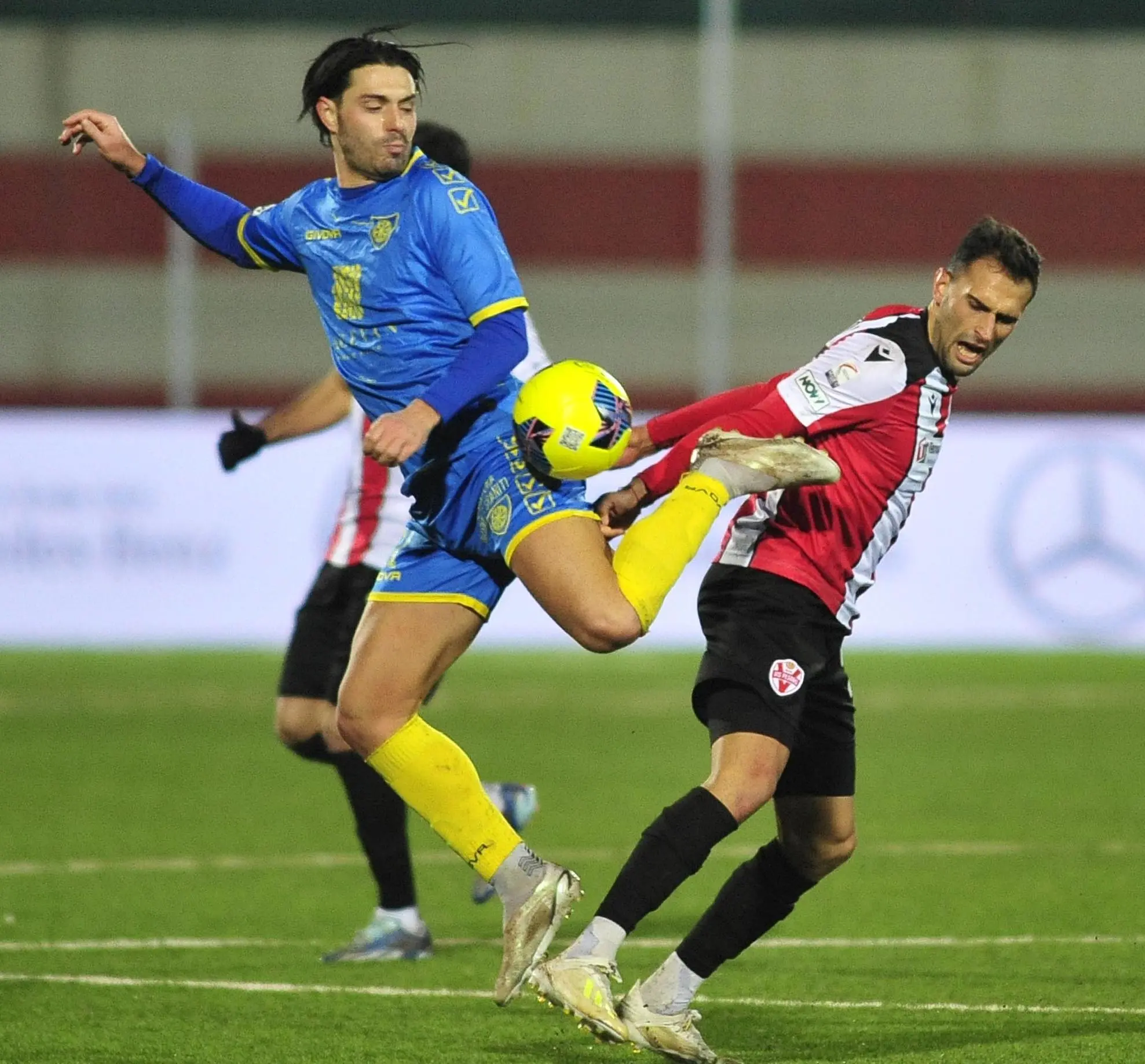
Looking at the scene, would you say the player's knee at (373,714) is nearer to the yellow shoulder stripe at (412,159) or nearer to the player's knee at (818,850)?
the player's knee at (818,850)

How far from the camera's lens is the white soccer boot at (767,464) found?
5070 mm

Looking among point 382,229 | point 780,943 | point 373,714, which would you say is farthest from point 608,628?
point 780,943

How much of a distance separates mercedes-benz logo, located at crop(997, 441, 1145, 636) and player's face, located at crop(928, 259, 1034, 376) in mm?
9401

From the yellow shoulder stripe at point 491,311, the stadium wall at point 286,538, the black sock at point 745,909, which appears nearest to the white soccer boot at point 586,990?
the black sock at point 745,909

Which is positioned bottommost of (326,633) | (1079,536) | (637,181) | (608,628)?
(1079,536)

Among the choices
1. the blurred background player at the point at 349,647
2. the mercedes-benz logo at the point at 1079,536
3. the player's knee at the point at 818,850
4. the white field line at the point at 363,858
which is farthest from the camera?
the mercedes-benz logo at the point at 1079,536

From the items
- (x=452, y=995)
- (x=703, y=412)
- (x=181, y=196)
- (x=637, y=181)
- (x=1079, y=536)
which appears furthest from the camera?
(x=637, y=181)

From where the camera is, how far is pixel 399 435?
4.93 m

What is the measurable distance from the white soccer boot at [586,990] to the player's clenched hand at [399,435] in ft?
4.07

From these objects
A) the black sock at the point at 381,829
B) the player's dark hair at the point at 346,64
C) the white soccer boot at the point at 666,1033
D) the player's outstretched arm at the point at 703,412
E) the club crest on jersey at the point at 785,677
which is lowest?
the black sock at the point at 381,829

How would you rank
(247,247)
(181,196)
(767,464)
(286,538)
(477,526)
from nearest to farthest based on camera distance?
(767,464) → (477,526) → (247,247) → (181,196) → (286,538)

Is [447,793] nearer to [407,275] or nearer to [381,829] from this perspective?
[407,275]

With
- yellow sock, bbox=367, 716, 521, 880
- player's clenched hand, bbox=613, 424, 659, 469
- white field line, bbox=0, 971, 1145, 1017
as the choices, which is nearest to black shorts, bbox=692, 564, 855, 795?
player's clenched hand, bbox=613, 424, 659, 469

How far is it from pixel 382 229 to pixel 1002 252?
1.57 m
